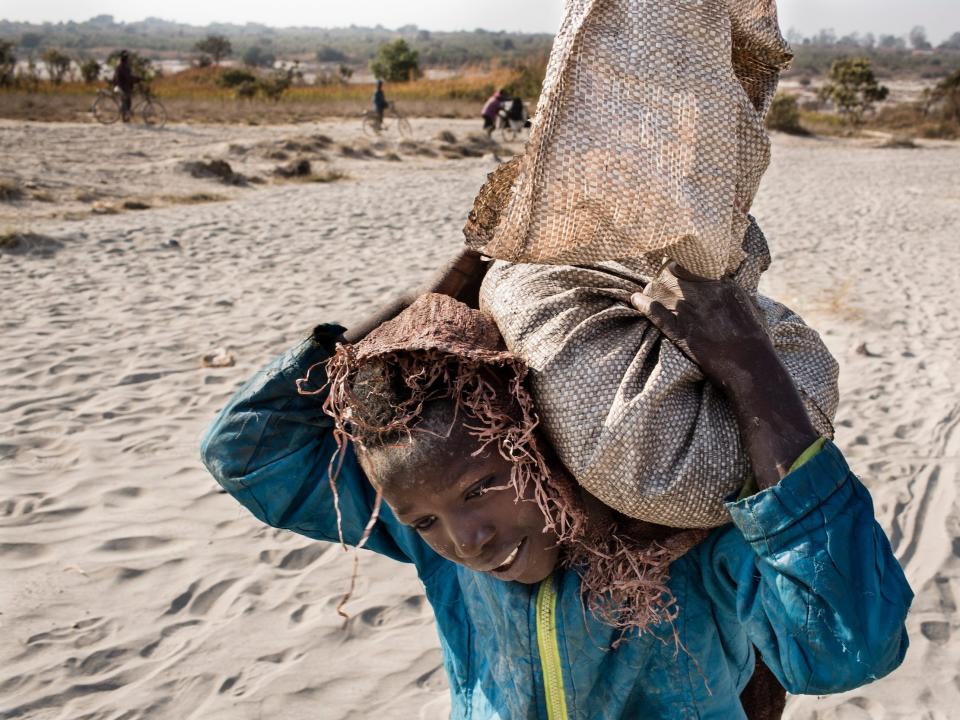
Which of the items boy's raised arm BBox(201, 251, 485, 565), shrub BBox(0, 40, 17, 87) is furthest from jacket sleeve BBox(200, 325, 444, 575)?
shrub BBox(0, 40, 17, 87)

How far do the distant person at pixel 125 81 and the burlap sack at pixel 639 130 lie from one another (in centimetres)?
1880

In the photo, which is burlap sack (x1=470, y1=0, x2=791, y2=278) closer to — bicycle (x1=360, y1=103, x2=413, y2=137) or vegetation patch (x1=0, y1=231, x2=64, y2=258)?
vegetation patch (x1=0, y1=231, x2=64, y2=258)

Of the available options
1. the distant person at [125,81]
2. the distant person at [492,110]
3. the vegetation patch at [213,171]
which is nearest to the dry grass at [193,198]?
the vegetation patch at [213,171]

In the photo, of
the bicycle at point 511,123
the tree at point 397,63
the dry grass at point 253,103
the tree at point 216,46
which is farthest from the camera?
the tree at point 216,46

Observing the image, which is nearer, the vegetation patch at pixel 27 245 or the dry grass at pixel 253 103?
the vegetation patch at pixel 27 245

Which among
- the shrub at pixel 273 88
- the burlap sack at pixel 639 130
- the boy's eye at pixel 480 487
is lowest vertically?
the shrub at pixel 273 88

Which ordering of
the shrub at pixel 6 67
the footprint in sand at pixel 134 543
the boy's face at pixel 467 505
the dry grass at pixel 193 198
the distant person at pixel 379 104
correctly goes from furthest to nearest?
1. the shrub at pixel 6 67
2. the distant person at pixel 379 104
3. the dry grass at pixel 193 198
4. the footprint in sand at pixel 134 543
5. the boy's face at pixel 467 505

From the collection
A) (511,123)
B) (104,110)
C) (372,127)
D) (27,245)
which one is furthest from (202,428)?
(511,123)

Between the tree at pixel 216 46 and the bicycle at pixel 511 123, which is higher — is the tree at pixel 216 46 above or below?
above

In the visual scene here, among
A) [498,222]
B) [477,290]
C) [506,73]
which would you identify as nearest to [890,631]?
[498,222]

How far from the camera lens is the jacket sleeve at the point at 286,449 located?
160 cm

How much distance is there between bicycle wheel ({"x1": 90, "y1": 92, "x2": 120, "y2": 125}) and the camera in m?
18.5

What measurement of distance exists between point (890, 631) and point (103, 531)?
129 inches

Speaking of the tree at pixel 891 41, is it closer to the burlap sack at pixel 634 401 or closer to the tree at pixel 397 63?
the tree at pixel 397 63
